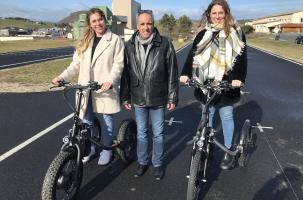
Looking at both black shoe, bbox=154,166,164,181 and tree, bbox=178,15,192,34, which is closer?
black shoe, bbox=154,166,164,181

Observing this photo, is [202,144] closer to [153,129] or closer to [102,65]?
[153,129]

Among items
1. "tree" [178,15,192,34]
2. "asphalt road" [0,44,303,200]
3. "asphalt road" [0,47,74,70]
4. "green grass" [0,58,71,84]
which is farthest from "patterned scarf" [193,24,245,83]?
"tree" [178,15,192,34]

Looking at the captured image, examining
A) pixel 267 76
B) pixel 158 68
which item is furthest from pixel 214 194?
pixel 267 76

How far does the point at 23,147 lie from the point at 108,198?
2260 mm

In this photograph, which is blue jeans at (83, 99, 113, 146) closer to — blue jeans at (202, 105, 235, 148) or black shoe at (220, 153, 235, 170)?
blue jeans at (202, 105, 235, 148)

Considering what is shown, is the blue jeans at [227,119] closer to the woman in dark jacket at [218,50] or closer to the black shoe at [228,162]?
the black shoe at [228,162]

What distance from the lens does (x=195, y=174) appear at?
386 cm

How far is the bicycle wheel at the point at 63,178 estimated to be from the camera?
11.9 ft

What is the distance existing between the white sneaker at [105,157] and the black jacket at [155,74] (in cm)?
100

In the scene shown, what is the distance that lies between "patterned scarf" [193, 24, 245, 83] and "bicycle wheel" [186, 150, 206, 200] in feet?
3.24

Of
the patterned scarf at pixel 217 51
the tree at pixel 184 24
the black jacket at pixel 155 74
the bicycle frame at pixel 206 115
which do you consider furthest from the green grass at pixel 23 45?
the tree at pixel 184 24

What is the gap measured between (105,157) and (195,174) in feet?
5.55

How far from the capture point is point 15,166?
16.6ft

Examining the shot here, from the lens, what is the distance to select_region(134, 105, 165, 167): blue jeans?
15.2 ft
